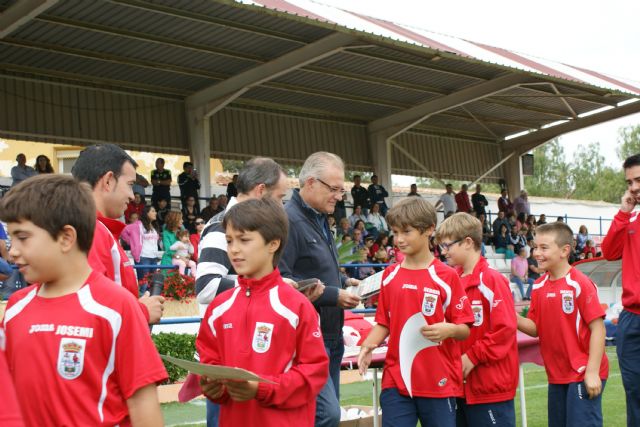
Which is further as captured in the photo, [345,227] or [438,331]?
[345,227]

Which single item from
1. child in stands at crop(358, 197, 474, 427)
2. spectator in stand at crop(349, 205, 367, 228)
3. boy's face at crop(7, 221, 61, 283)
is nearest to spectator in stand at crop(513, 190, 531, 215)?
spectator in stand at crop(349, 205, 367, 228)

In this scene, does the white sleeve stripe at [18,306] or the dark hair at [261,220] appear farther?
the dark hair at [261,220]

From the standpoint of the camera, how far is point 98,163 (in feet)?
13.1

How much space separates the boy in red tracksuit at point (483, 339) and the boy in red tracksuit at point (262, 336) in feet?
6.41

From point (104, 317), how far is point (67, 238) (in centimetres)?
28

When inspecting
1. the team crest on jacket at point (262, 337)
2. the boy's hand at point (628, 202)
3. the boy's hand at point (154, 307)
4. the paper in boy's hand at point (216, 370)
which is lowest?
the paper in boy's hand at point (216, 370)

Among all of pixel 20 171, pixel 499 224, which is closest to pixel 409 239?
pixel 20 171

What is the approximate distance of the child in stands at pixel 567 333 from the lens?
5914mm

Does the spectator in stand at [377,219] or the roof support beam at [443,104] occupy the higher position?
the roof support beam at [443,104]

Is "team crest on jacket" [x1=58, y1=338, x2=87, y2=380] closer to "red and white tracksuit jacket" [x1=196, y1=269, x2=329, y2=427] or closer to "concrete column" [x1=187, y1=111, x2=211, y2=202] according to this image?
"red and white tracksuit jacket" [x1=196, y1=269, x2=329, y2=427]

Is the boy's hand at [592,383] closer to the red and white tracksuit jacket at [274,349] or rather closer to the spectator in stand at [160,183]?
the red and white tracksuit jacket at [274,349]

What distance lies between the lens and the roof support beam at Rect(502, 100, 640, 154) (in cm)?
2766

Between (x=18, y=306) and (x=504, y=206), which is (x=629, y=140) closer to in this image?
(x=504, y=206)

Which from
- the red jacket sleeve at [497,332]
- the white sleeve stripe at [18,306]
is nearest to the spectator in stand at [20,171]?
the red jacket sleeve at [497,332]
